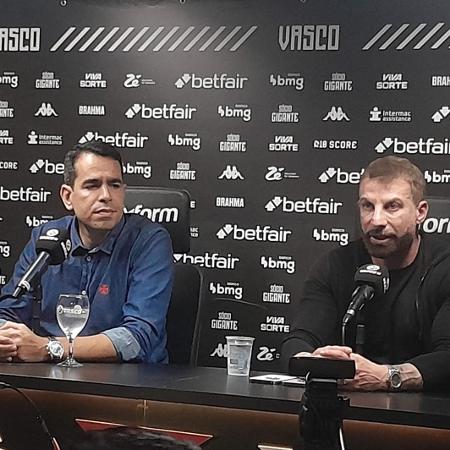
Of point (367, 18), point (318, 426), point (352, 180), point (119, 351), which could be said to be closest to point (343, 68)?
point (367, 18)

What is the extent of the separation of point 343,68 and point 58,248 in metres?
1.83

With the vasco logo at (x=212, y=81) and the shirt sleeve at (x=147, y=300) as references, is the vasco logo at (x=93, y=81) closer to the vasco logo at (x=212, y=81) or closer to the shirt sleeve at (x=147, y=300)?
the vasco logo at (x=212, y=81)

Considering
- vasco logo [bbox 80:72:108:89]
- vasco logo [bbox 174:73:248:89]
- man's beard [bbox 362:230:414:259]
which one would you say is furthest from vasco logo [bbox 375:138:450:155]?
vasco logo [bbox 80:72:108:89]

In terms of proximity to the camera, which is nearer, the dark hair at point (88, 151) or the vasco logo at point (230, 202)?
the dark hair at point (88, 151)

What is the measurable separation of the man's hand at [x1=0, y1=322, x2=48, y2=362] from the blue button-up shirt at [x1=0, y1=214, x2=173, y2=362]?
336 mm

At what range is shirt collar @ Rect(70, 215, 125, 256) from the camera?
10.6 feet

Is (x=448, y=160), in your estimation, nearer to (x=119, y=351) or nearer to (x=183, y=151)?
(x=183, y=151)

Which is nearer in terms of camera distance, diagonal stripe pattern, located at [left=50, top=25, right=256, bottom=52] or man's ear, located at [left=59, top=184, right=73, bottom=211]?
man's ear, located at [left=59, top=184, right=73, bottom=211]

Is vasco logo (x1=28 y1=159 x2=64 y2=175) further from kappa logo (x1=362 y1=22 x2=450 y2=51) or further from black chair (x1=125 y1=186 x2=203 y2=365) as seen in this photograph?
kappa logo (x1=362 y1=22 x2=450 y2=51)

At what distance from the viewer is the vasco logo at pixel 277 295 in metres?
4.14

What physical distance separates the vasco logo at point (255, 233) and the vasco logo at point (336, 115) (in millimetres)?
527

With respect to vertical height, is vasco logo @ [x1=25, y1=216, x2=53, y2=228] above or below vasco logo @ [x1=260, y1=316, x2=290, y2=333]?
above

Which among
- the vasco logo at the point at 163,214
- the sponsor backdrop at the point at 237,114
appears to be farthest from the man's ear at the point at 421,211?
the sponsor backdrop at the point at 237,114

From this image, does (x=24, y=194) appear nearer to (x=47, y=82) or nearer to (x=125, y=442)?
(x=47, y=82)
